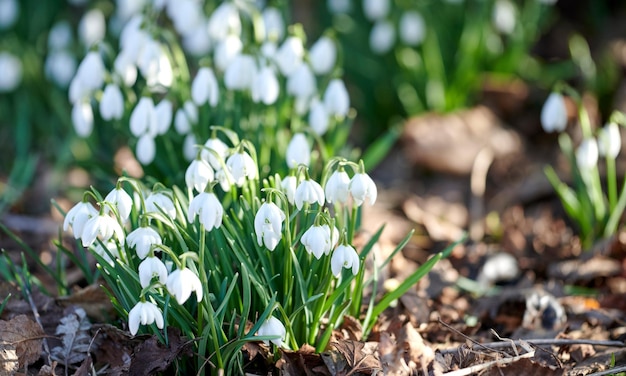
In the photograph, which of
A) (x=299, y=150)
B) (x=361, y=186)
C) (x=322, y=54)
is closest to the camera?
(x=361, y=186)

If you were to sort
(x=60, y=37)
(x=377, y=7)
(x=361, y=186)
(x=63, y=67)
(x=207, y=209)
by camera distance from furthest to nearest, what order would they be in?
(x=60, y=37) → (x=377, y=7) → (x=63, y=67) → (x=361, y=186) → (x=207, y=209)

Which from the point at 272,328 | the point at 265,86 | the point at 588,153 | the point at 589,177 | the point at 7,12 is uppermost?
the point at 7,12

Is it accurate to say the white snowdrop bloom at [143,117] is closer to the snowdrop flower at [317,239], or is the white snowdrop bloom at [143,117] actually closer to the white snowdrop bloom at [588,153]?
the snowdrop flower at [317,239]

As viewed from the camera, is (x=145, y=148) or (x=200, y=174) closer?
(x=200, y=174)

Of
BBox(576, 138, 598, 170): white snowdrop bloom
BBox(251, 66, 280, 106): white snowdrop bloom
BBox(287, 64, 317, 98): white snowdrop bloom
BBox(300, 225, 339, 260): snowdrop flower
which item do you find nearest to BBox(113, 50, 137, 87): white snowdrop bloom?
BBox(251, 66, 280, 106): white snowdrop bloom

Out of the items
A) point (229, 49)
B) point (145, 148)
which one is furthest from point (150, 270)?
point (229, 49)

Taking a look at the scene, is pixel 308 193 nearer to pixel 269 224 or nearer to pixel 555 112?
pixel 269 224

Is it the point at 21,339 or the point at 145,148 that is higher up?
the point at 145,148

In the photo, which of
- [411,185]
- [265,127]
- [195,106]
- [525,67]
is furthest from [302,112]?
[525,67]
